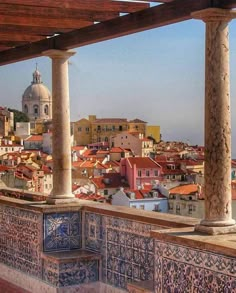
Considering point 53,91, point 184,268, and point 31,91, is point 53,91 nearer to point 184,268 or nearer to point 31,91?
point 184,268

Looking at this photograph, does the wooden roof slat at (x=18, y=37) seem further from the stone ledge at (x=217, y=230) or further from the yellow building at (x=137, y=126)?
the yellow building at (x=137, y=126)

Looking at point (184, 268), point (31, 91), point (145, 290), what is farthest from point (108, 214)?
point (31, 91)

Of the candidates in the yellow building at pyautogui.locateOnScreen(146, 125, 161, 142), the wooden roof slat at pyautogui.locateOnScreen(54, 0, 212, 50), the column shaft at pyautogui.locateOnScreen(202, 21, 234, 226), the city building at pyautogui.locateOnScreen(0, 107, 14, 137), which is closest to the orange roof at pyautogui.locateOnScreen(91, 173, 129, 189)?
the wooden roof slat at pyautogui.locateOnScreen(54, 0, 212, 50)

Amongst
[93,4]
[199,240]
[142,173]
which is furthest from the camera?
[142,173]

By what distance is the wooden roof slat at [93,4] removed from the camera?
5.90 meters

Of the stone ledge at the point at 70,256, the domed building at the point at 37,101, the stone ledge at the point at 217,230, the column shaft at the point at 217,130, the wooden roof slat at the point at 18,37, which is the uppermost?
the domed building at the point at 37,101

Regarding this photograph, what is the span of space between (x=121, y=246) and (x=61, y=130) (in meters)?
1.50

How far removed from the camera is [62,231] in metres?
7.17

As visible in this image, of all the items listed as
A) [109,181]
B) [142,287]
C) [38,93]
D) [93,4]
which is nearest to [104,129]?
[38,93]

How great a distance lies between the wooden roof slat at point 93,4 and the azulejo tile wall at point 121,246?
1.81 metres

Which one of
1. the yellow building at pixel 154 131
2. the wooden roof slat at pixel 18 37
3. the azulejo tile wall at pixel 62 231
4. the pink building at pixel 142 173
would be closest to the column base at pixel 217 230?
the azulejo tile wall at pixel 62 231

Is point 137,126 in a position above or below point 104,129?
above

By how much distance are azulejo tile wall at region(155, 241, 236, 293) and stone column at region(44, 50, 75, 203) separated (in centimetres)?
242

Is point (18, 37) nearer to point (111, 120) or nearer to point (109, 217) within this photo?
point (109, 217)
